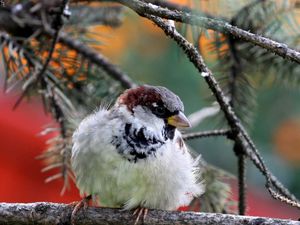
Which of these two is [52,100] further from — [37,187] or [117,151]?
[37,187]

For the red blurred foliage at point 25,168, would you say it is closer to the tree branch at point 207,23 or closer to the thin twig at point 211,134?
the thin twig at point 211,134

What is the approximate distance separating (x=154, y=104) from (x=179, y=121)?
8 cm

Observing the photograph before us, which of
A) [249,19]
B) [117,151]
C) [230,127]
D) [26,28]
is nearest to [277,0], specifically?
[249,19]

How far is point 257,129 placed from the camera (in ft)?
8.91

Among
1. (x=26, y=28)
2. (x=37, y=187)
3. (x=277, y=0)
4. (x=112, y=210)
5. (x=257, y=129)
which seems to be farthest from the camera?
(x=257, y=129)

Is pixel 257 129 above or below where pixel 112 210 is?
above

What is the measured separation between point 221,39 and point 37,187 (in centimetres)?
119

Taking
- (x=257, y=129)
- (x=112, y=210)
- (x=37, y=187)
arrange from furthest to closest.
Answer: (x=257, y=129) → (x=37, y=187) → (x=112, y=210)

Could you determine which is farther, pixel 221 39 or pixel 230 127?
pixel 221 39

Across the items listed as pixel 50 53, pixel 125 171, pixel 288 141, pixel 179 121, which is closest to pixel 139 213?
pixel 125 171

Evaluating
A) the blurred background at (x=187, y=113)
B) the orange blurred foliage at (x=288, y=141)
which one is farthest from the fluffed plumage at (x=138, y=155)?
the orange blurred foliage at (x=288, y=141)

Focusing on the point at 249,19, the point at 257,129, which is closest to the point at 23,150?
the point at 257,129

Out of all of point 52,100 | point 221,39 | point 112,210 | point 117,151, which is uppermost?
point 221,39

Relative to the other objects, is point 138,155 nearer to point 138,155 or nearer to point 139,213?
point 138,155
